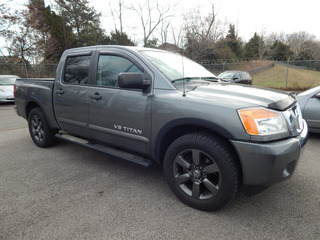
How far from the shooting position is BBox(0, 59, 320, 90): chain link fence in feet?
47.9

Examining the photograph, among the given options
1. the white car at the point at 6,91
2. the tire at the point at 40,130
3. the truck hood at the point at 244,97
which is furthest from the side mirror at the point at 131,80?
the white car at the point at 6,91

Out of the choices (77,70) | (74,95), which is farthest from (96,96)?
(77,70)

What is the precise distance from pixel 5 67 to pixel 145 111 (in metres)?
20.0

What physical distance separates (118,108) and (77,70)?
1218 millimetres

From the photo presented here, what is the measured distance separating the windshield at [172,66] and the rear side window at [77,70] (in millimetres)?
992

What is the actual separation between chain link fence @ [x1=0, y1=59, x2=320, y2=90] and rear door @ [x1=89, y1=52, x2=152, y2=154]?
14.8m

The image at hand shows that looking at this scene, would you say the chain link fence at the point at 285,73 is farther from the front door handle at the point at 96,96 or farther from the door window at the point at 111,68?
the front door handle at the point at 96,96

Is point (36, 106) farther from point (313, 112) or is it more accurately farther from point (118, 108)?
point (313, 112)

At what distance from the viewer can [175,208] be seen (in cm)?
236

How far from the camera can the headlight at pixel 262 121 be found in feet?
6.35

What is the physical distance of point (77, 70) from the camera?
348 cm

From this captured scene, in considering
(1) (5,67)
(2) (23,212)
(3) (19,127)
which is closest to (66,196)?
(2) (23,212)

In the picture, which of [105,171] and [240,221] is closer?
[240,221]

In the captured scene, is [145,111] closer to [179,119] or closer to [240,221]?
[179,119]
